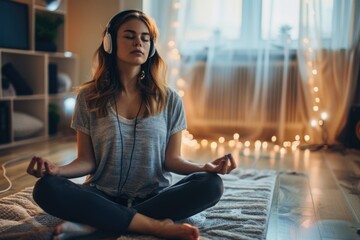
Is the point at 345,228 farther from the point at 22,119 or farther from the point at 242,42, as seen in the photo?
the point at 22,119

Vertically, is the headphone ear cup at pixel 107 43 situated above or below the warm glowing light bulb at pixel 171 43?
below

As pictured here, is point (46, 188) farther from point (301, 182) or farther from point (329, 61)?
point (329, 61)

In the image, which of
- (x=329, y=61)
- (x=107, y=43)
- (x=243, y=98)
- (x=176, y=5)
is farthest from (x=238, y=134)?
(x=107, y=43)

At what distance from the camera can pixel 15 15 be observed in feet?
9.54

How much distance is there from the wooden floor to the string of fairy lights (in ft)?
0.26

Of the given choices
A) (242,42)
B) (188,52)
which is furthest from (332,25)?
(188,52)

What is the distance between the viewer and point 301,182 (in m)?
2.02

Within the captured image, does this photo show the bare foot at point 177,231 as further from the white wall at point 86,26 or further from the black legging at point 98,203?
the white wall at point 86,26

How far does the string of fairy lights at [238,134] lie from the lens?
116 inches

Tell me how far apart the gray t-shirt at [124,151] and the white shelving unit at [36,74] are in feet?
5.27

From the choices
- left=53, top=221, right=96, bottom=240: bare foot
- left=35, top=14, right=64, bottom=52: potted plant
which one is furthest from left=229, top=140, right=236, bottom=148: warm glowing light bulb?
left=53, top=221, right=96, bottom=240: bare foot

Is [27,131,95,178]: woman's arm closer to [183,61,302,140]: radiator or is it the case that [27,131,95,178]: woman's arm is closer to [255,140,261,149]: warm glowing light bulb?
[255,140,261,149]: warm glowing light bulb

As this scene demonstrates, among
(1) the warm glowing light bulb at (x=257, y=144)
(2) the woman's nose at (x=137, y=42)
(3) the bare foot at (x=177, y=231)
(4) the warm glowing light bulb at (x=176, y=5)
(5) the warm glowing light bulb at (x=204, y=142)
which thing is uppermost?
(4) the warm glowing light bulb at (x=176, y=5)

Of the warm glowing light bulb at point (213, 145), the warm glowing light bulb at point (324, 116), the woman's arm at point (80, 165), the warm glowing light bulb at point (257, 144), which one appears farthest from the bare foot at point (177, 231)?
the warm glowing light bulb at point (324, 116)
